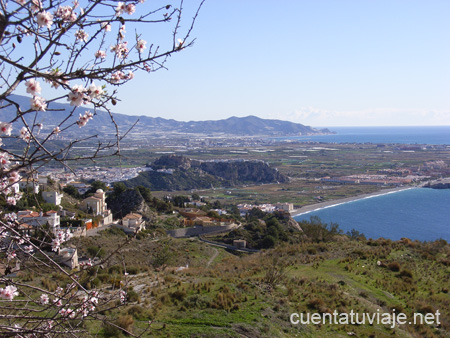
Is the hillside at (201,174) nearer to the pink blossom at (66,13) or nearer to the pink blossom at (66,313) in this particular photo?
the pink blossom at (66,313)

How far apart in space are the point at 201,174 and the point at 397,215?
3460cm

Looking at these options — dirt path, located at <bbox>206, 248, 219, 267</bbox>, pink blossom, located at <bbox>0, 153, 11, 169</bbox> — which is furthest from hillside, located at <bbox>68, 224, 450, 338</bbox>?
pink blossom, located at <bbox>0, 153, 11, 169</bbox>

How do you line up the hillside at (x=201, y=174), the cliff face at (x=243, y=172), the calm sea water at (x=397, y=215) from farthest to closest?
1. the cliff face at (x=243, y=172)
2. the hillside at (x=201, y=174)
3. the calm sea water at (x=397, y=215)

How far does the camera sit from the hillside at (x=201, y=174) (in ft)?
187

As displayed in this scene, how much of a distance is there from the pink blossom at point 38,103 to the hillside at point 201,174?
174ft

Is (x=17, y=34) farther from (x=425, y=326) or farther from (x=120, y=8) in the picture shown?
(x=425, y=326)

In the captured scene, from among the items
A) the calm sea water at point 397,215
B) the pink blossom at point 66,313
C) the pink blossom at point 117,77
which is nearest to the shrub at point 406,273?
the pink blossom at point 66,313

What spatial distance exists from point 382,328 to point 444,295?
11.6 ft

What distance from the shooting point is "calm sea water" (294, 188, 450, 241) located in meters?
32.3

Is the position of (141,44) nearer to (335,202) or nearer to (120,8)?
(120,8)

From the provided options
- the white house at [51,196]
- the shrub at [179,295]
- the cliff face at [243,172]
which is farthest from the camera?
the cliff face at [243,172]

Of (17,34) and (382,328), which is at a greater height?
(17,34)

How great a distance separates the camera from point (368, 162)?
277ft

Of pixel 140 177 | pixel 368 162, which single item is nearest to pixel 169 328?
pixel 140 177
